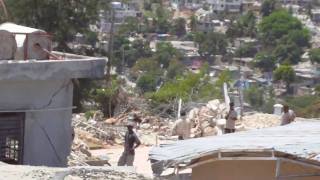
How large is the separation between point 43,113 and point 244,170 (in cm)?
192

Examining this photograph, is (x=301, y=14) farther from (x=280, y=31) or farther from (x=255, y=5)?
(x=280, y=31)

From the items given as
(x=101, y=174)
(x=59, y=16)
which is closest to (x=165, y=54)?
(x=59, y=16)

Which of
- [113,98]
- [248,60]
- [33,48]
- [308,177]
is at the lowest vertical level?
[248,60]

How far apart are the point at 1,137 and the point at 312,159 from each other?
8.70 ft

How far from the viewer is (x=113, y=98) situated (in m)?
21.4

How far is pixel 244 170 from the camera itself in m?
6.90

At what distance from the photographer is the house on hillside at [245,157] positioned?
257 inches

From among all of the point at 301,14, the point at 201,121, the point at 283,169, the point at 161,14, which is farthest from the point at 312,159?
the point at 301,14

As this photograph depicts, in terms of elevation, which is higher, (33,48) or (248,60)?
(33,48)

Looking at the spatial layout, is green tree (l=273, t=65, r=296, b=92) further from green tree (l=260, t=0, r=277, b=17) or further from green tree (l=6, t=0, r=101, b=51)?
green tree (l=6, t=0, r=101, b=51)

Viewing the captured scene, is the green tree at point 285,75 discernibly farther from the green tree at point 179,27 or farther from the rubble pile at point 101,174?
the rubble pile at point 101,174

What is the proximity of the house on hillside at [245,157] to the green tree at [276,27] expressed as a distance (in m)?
86.2

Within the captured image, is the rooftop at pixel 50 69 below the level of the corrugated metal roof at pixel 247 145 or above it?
above

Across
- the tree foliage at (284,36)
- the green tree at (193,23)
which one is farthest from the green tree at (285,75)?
the green tree at (193,23)
